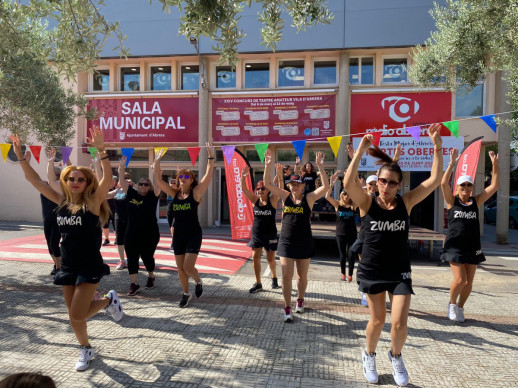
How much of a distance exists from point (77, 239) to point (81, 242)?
0.05 meters

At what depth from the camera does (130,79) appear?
15.5 m

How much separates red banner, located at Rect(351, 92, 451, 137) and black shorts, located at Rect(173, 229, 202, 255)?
388 inches

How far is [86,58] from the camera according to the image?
208 inches

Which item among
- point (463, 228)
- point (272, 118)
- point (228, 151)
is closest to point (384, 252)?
point (463, 228)

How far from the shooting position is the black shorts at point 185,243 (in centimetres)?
491

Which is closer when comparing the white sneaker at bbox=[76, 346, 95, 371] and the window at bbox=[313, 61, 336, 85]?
the white sneaker at bbox=[76, 346, 95, 371]

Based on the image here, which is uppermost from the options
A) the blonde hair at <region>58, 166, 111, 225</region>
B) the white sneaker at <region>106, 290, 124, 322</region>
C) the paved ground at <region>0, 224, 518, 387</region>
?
the blonde hair at <region>58, 166, 111, 225</region>

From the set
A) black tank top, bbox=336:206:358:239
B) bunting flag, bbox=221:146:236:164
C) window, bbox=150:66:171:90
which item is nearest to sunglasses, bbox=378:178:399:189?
black tank top, bbox=336:206:358:239

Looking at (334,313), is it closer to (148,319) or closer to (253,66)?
(148,319)

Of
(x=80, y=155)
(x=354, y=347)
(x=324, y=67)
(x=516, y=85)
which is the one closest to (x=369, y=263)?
(x=354, y=347)

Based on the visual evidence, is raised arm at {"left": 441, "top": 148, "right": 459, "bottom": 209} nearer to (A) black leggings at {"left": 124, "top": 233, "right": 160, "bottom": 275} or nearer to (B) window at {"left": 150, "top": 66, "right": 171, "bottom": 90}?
(A) black leggings at {"left": 124, "top": 233, "right": 160, "bottom": 275}

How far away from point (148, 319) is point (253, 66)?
12393 millimetres

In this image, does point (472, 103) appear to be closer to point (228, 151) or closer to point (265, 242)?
point (228, 151)

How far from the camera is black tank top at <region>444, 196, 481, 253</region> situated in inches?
183
